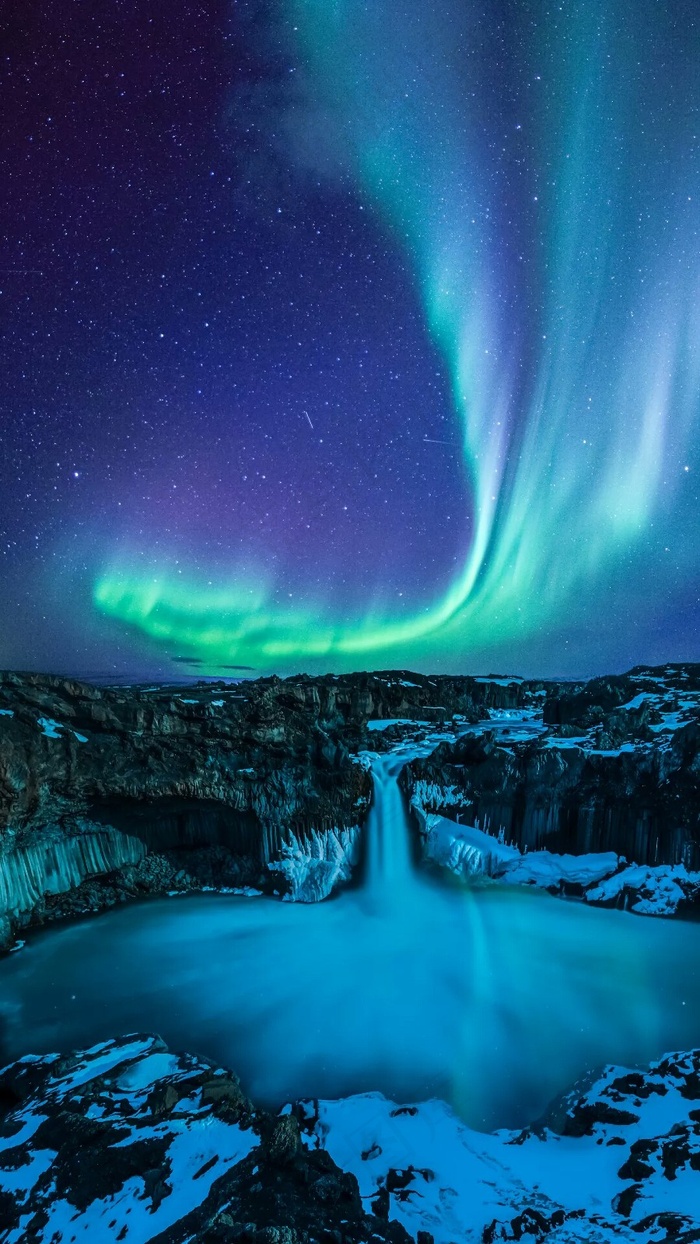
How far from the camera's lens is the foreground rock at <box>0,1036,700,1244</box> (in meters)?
6.83

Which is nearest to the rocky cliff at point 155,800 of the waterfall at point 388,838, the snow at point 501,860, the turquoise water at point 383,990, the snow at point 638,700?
the waterfall at point 388,838

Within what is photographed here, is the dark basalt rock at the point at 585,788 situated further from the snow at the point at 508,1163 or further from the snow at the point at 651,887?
the snow at the point at 508,1163

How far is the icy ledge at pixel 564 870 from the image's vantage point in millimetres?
18875

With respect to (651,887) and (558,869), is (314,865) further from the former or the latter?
(651,887)

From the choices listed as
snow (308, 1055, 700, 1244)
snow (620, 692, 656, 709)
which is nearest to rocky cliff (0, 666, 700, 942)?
snow (620, 692, 656, 709)

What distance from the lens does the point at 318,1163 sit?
7551 mm

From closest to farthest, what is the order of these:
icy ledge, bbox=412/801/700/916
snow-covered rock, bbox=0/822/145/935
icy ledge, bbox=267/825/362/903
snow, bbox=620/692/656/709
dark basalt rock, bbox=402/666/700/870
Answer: snow-covered rock, bbox=0/822/145/935, icy ledge, bbox=412/801/700/916, dark basalt rock, bbox=402/666/700/870, icy ledge, bbox=267/825/362/903, snow, bbox=620/692/656/709

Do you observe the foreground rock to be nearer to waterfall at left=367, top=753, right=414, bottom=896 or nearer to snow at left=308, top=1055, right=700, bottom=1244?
snow at left=308, top=1055, right=700, bottom=1244

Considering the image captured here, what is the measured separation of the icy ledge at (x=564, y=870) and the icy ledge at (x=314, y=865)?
3187 millimetres

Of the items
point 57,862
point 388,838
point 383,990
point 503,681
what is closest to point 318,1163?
point 383,990

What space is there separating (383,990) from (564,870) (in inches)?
338

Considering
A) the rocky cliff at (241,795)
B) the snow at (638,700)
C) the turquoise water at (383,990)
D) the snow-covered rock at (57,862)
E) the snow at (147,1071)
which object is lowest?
the turquoise water at (383,990)

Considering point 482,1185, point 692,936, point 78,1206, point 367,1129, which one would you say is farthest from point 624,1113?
point 692,936

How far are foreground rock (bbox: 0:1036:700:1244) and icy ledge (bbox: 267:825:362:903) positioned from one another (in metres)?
9.97
